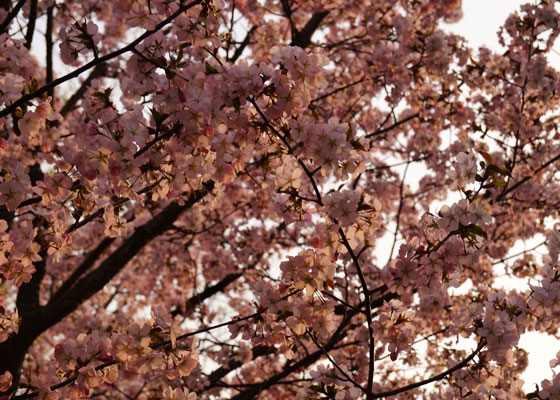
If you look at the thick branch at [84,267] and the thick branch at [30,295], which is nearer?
the thick branch at [30,295]

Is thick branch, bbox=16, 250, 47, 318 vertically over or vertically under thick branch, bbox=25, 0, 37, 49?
under

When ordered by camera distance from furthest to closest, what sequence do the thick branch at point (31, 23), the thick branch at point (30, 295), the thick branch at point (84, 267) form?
1. the thick branch at point (84, 267)
2. the thick branch at point (30, 295)
3. the thick branch at point (31, 23)

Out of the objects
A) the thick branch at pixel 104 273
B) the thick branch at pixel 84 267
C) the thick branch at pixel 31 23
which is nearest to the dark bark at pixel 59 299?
the thick branch at pixel 104 273

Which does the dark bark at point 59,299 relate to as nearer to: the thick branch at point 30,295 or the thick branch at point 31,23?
the thick branch at point 30,295

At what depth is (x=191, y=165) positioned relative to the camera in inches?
103

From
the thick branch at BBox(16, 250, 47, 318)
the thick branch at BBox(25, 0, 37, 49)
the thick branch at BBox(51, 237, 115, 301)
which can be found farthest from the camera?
the thick branch at BBox(51, 237, 115, 301)

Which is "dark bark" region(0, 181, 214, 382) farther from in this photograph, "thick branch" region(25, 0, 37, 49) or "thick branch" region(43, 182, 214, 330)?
"thick branch" region(25, 0, 37, 49)

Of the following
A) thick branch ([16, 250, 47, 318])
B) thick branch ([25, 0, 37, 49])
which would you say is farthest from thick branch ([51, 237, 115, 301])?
thick branch ([25, 0, 37, 49])

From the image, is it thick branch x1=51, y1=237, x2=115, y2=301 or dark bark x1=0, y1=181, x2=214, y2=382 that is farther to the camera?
thick branch x1=51, y1=237, x2=115, y2=301

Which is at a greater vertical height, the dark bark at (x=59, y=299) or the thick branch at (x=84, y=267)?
the thick branch at (x=84, y=267)

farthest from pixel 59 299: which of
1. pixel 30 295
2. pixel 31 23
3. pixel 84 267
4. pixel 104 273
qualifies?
pixel 31 23

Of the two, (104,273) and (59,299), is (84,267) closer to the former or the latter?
(59,299)

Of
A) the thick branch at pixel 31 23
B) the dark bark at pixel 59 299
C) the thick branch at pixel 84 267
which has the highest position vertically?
the thick branch at pixel 31 23

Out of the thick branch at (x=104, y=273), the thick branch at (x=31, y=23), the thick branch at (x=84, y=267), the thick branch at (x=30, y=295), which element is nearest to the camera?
the thick branch at (x=31, y=23)
